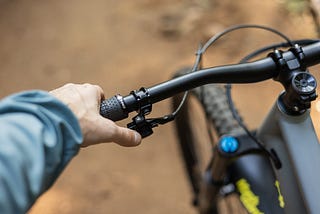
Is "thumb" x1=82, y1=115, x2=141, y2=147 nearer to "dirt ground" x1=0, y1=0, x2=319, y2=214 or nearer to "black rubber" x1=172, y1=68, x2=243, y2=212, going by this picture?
"black rubber" x1=172, y1=68, x2=243, y2=212

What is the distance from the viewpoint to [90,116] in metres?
0.63

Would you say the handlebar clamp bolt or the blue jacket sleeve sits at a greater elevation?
the blue jacket sleeve

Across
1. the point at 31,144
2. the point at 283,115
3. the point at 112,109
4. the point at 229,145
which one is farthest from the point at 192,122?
the point at 31,144

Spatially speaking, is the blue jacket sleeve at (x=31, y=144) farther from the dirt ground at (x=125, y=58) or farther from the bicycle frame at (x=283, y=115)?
the dirt ground at (x=125, y=58)

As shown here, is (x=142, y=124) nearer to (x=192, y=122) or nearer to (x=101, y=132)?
(x=101, y=132)

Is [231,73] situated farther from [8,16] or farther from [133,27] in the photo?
[8,16]

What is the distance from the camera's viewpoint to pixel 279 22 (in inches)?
78.4

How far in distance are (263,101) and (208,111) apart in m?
0.70

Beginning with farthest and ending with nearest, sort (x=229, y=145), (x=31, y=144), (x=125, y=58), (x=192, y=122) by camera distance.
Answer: (x=125, y=58) < (x=192, y=122) < (x=229, y=145) < (x=31, y=144)

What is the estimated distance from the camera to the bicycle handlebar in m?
0.68

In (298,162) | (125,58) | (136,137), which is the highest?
(125,58)

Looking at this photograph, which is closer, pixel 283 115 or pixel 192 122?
pixel 283 115

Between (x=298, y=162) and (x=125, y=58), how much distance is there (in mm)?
1351

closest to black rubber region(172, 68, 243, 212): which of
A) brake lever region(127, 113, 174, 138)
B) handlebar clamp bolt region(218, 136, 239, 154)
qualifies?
handlebar clamp bolt region(218, 136, 239, 154)
